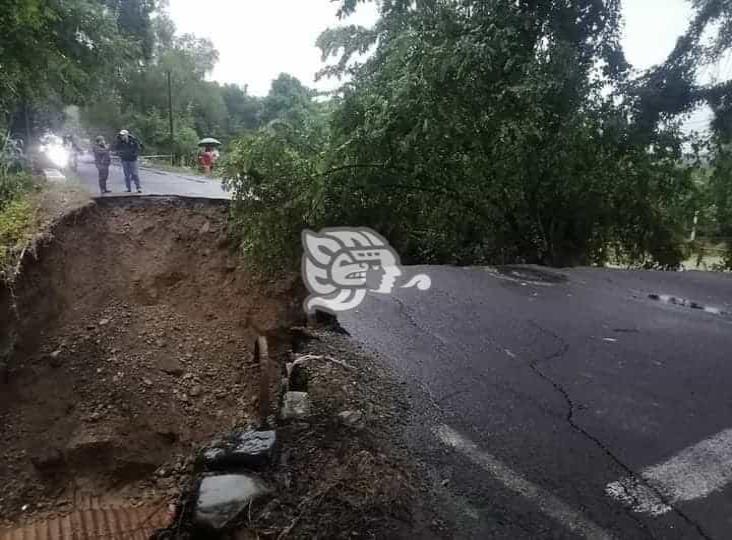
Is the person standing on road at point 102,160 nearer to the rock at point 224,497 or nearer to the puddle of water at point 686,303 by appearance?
the rock at point 224,497

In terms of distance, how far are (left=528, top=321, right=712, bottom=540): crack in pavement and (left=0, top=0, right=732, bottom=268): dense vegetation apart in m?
3.67

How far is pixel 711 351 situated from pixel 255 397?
4.37 m

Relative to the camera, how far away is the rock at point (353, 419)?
2054 mm

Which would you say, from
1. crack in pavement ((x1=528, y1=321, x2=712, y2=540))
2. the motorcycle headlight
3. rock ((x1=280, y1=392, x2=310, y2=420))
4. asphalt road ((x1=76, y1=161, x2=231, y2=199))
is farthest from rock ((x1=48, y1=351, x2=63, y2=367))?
the motorcycle headlight

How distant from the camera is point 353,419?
210cm

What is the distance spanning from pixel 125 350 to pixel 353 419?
4948mm

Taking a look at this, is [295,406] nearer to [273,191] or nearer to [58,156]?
[273,191]

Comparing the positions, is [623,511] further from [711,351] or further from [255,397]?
[255,397]

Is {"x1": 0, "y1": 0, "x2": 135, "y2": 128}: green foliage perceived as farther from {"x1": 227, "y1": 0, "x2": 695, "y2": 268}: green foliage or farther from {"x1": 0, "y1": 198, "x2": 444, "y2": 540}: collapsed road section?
{"x1": 227, "y1": 0, "x2": 695, "y2": 268}: green foliage

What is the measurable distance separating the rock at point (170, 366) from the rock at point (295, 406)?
4273mm

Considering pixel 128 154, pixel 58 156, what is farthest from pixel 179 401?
pixel 58 156

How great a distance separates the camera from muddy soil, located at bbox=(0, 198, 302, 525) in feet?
→ 16.0

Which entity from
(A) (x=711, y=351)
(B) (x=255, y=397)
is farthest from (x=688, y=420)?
(B) (x=255, y=397)

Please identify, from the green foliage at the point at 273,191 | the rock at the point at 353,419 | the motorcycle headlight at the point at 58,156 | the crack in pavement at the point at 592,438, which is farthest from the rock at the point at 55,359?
the motorcycle headlight at the point at 58,156
